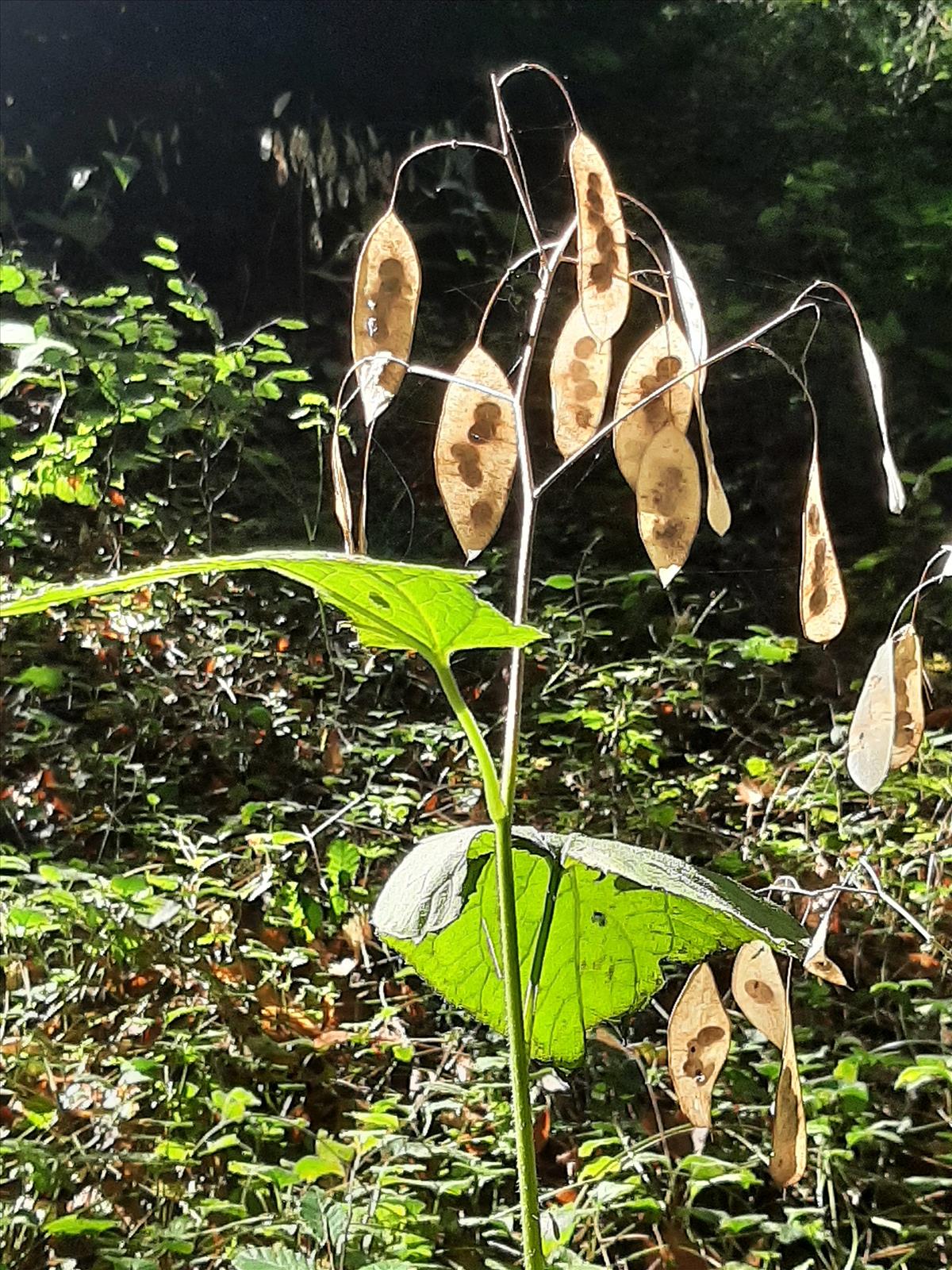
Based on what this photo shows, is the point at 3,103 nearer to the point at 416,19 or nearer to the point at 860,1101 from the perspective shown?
the point at 416,19

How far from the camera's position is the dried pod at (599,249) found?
478 mm

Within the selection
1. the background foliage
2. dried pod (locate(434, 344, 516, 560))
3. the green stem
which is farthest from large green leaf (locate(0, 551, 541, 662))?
the background foliage

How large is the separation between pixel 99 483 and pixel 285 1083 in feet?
3.79

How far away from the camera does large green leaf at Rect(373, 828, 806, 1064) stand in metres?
0.39

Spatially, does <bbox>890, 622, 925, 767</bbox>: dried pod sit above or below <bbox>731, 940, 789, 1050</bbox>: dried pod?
above

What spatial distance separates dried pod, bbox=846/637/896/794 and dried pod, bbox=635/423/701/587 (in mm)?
132

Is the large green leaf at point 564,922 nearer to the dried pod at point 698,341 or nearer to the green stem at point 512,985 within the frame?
the green stem at point 512,985

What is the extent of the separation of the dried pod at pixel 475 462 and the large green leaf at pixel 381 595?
119 mm

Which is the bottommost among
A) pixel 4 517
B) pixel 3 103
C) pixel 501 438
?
pixel 4 517

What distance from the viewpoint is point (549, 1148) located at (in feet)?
3.38

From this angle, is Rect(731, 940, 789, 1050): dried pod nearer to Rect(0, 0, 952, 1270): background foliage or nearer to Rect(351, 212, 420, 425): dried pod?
Rect(0, 0, 952, 1270): background foliage

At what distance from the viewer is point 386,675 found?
169cm

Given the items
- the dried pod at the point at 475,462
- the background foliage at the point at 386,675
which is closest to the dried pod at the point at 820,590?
the dried pod at the point at 475,462

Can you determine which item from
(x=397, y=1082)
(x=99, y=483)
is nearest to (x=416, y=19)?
(x=99, y=483)
